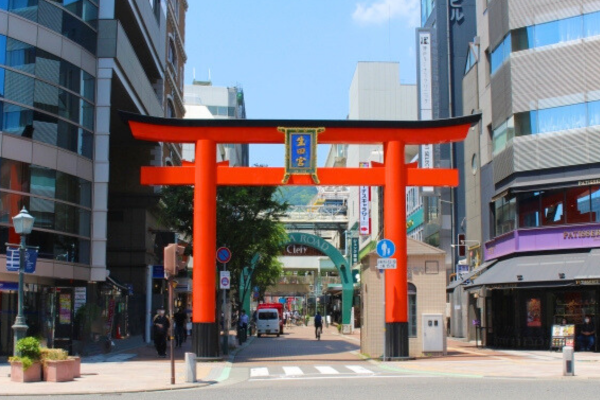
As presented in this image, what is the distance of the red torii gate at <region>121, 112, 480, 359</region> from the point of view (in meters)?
27.4

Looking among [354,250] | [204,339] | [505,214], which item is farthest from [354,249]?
[204,339]

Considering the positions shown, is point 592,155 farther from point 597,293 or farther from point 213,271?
point 213,271

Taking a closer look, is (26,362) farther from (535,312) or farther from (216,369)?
(535,312)

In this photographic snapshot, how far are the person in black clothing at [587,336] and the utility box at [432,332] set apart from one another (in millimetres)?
6831

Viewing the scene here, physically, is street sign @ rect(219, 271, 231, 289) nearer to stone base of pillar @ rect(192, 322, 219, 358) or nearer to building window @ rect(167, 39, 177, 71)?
stone base of pillar @ rect(192, 322, 219, 358)

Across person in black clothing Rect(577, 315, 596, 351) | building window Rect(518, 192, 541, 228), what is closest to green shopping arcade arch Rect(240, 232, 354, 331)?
building window Rect(518, 192, 541, 228)

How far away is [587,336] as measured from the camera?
32531 millimetres

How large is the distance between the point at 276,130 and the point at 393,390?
1278cm

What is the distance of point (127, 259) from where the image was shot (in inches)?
1718

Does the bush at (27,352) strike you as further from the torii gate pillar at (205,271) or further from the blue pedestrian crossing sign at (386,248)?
Answer: the blue pedestrian crossing sign at (386,248)

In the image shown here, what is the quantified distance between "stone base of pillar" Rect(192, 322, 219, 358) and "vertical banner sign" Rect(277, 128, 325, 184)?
17.5 ft

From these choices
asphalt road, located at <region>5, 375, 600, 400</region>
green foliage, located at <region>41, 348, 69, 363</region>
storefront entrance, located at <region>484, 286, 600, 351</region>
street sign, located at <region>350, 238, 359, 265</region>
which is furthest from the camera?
street sign, located at <region>350, 238, 359, 265</region>

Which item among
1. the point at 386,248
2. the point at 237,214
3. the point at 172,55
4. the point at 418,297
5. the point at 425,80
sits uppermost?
the point at 172,55

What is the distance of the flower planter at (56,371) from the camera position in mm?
19953
